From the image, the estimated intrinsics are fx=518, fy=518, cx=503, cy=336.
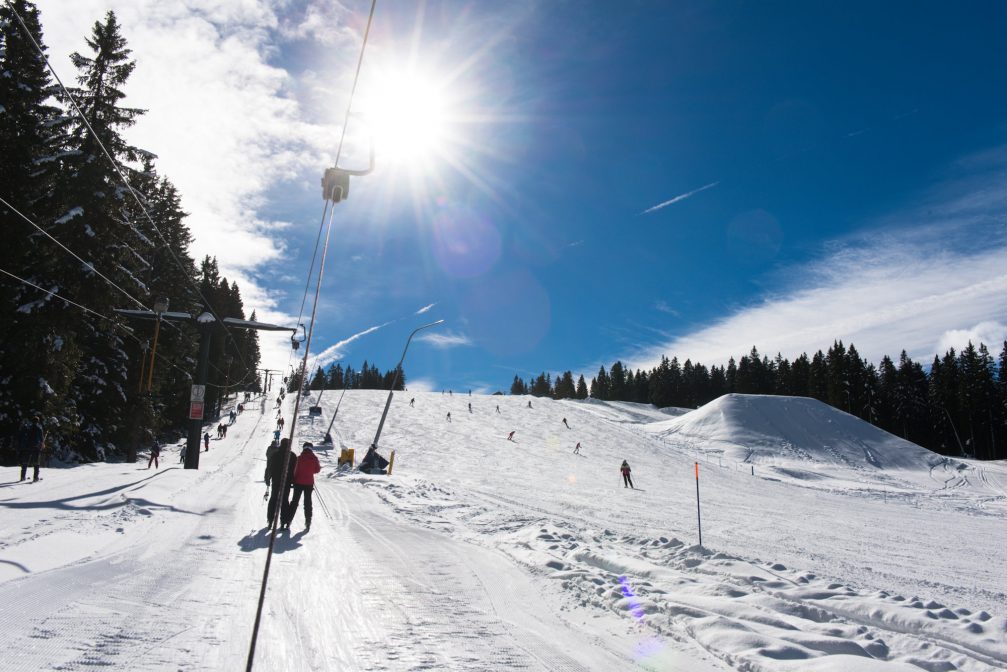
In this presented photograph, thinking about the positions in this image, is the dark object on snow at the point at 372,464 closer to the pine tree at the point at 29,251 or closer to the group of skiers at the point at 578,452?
the pine tree at the point at 29,251

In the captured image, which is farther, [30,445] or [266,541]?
[30,445]

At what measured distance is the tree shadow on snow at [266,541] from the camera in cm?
869

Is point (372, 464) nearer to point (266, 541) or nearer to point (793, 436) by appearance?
point (266, 541)

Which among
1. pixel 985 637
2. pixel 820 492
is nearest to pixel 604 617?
pixel 985 637

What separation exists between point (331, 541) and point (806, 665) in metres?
7.98

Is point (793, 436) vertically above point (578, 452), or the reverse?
point (793, 436)

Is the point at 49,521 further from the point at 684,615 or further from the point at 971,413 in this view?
the point at 971,413

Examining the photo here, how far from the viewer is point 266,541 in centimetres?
923

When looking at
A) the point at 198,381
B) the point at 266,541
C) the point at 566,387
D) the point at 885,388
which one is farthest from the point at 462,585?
the point at 566,387

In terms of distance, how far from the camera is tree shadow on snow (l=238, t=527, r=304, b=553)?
869cm

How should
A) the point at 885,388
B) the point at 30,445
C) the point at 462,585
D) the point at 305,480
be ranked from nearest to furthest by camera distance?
the point at 462,585
the point at 305,480
the point at 30,445
the point at 885,388

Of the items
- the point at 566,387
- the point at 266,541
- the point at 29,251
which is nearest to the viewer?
the point at 266,541

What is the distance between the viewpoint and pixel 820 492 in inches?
1479

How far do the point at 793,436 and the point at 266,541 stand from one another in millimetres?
74974
